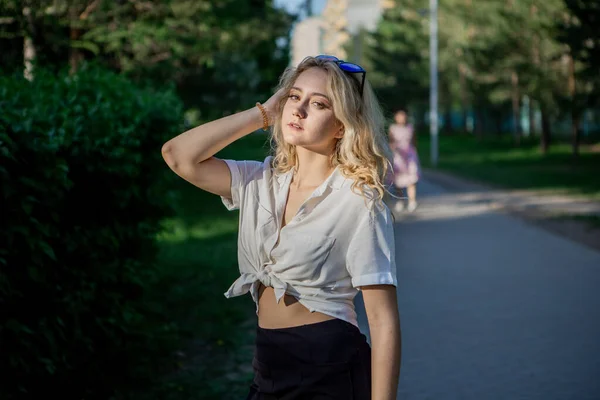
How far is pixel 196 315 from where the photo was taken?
324 inches

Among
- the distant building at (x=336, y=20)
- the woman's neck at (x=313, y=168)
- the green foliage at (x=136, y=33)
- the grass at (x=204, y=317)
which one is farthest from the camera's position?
the distant building at (x=336, y=20)

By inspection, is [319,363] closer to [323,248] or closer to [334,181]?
[323,248]

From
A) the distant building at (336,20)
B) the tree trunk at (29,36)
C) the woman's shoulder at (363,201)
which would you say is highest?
the distant building at (336,20)

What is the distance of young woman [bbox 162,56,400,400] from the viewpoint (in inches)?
101

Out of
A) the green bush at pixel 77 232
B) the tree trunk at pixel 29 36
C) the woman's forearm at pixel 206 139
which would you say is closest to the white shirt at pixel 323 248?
the woman's forearm at pixel 206 139

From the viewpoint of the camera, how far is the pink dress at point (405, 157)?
57.6 ft

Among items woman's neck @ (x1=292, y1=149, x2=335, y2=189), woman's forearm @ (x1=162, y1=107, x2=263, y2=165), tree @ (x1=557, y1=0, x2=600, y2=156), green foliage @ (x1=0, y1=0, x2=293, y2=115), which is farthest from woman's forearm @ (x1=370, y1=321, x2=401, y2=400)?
tree @ (x1=557, y1=0, x2=600, y2=156)

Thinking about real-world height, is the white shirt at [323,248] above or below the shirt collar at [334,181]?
below

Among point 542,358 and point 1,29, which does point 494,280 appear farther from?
point 1,29

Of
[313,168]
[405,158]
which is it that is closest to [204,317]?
[313,168]

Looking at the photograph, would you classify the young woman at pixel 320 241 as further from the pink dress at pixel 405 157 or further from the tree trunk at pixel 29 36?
the pink dress at pixel 405 157

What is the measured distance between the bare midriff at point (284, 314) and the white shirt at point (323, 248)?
3cm

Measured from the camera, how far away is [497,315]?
8.10 meters

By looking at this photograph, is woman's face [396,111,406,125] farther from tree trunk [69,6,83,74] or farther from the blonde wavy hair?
the blonde wavy hair
